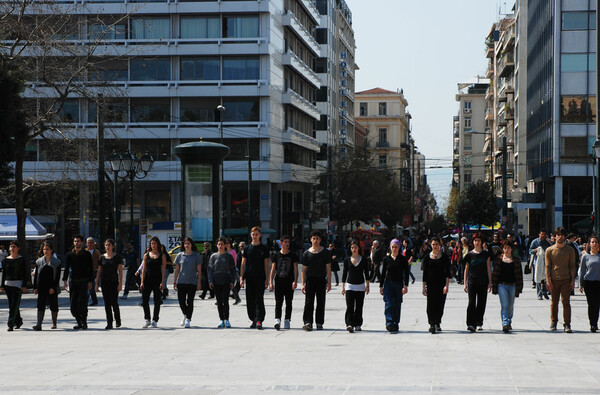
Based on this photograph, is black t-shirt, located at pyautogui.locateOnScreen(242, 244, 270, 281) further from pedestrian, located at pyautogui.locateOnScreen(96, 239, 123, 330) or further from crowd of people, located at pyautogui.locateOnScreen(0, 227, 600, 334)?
pedestrian, located at pyautogui.locateOnScreen(96, 239, 123, 330)

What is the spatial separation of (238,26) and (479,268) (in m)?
47.0

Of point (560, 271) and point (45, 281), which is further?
point (45, 281)

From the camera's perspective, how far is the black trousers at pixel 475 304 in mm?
15562

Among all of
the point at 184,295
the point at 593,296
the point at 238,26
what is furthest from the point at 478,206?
the point at 184,295

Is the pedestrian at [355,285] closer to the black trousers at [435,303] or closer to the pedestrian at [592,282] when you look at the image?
the black trousers at [435,303]

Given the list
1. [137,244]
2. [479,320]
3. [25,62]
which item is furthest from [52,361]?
[137,244]

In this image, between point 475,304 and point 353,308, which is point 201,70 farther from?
point 475,304

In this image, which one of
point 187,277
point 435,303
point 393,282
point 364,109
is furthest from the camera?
point 364,109

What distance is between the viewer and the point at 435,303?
15.5 m

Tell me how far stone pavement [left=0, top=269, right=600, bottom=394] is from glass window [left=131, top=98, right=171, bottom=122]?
42753mm

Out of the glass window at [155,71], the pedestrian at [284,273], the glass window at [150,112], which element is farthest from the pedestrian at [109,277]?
the glass window at [155,71]

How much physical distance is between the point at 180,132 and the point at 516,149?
36.9 m

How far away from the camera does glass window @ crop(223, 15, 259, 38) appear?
60.7m

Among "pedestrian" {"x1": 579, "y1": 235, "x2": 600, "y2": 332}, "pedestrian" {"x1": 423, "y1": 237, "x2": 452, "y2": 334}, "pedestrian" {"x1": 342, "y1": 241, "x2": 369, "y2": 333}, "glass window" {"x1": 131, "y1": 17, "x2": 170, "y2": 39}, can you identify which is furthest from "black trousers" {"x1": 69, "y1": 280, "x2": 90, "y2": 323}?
"glass window" {"x1": 131, "y1": 17, "x2": 170, "y2": 39}
